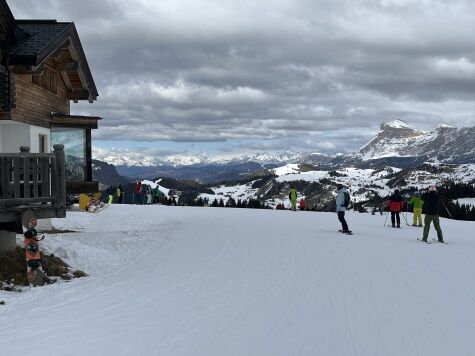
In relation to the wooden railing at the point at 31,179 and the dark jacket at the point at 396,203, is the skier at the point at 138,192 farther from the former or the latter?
the wooden railing at the point at 31,179

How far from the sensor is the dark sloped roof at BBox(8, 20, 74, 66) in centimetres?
1547

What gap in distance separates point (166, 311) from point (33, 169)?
16.6ft

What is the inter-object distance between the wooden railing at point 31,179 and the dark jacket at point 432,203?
485 inches

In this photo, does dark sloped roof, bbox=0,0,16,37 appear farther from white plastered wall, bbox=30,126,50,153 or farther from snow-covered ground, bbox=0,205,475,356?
snow-covered ground, bbox=0,205,475,356

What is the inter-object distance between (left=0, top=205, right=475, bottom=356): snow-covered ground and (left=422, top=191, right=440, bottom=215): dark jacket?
162 centimetres

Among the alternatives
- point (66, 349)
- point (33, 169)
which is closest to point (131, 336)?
point (66, 349)

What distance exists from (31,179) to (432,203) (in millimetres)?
13053

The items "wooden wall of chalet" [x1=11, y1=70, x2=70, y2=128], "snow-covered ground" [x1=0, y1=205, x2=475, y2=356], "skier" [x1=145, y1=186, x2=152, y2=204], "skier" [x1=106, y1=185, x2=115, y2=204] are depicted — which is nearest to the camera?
"snow-covered ground" [x1=0, y1=205, x2=475, y2=356]

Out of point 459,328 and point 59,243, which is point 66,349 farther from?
point 59,243

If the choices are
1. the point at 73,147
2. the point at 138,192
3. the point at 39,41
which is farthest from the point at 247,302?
the point at 138,192

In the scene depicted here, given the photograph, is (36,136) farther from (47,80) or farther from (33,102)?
(47,80)

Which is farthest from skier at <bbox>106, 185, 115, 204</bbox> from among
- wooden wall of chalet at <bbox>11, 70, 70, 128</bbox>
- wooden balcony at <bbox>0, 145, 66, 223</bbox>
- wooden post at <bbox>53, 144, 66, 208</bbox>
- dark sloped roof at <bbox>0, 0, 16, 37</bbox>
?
wooden post at <bbox>53, 144, 66, 208</bbox>

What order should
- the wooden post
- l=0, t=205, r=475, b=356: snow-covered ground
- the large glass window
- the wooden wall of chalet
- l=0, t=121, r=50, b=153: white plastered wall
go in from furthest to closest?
the large glass window
l=0, t=121, r=50, b=153: white plastered wall
the wooden wall of chalet
the wooden post
l=0, t=205, r=475, b=356: snow-covered ground


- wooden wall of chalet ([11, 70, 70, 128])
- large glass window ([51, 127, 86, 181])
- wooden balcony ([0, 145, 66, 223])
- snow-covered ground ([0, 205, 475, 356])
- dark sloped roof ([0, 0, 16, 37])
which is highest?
dark sloped roof ([0, 0, 16, 37])
